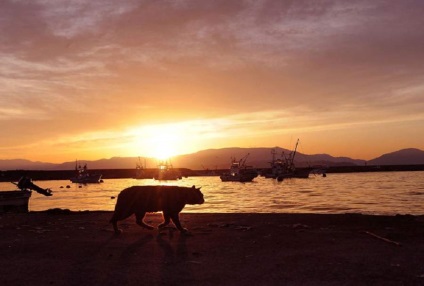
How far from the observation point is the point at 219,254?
36.5 ft

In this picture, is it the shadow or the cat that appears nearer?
the shadow

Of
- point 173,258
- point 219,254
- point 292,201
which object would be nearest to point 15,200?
point 173,258

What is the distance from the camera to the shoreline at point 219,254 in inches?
343

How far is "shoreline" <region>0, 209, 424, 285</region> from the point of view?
28.6 feet

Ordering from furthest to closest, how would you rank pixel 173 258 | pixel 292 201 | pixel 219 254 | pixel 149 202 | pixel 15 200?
pixel 292 201, pixel 15 200, pixel 149 202, pixel 219 254, pixel 173 258

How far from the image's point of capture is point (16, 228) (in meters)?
Result: 17.5

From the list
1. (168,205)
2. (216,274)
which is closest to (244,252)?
(216,274)

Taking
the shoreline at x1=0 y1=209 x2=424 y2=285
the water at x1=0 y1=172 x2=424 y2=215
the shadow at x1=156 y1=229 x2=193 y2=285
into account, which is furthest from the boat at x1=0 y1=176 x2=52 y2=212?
the shadow at x1=156 y1=229 x2=193 y2=285

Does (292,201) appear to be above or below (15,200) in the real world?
below

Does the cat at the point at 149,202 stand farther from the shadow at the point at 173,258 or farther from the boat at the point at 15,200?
the boat at the point at 15,200

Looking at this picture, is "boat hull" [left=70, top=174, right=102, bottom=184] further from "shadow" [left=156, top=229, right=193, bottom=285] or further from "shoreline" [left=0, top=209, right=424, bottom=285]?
"shadow" [left=156, top=229, right=193, bottom=285]

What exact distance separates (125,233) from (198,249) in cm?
443

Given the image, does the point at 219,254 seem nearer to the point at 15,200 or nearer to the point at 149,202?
the point at 149,202

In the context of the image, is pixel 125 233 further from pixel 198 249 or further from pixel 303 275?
pixel 303 275
